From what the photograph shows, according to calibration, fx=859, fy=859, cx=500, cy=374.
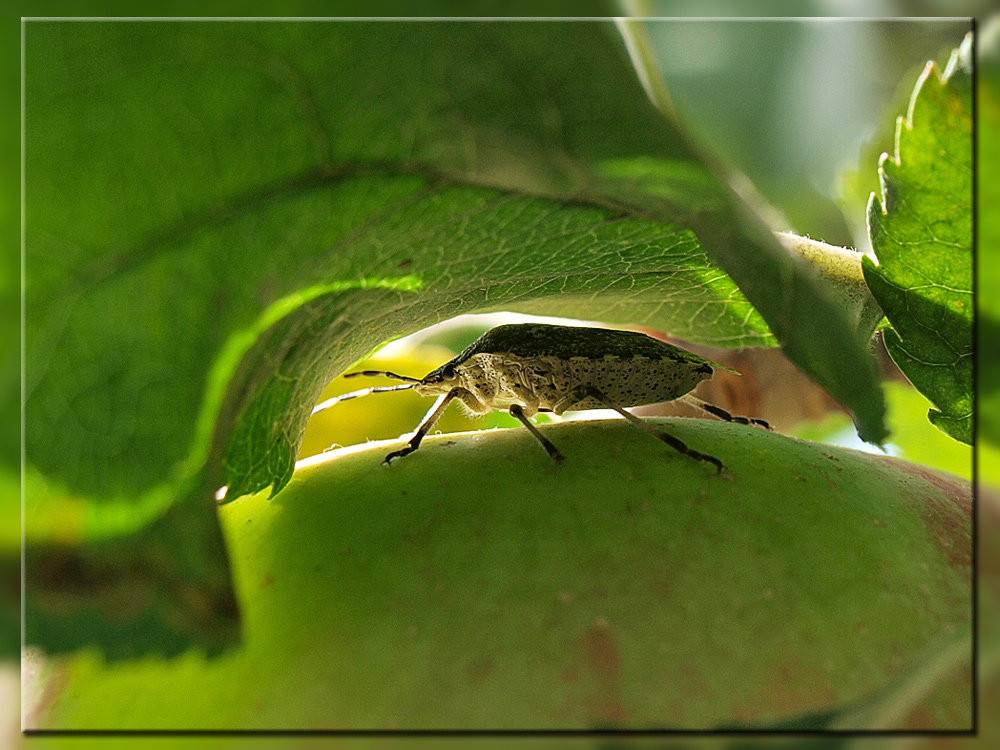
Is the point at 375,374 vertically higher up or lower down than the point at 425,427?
lower down

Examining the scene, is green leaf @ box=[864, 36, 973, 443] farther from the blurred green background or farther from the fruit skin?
the fruit skin

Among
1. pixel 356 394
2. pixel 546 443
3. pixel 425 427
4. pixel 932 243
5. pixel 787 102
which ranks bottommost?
pixel 356 394

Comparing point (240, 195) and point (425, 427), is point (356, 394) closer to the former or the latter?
point (425, 427)

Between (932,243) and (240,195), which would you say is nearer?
(240,195)

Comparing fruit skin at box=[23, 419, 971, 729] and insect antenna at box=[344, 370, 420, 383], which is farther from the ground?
fruit skin at box=[23, 419, 971, 729]

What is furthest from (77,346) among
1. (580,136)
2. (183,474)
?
(580,136)

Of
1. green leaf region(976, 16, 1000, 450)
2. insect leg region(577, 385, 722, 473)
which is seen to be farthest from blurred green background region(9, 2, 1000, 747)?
insect leg region(577, 385, 722, 473)

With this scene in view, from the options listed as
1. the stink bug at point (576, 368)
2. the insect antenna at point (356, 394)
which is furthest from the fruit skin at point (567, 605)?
the insect antenna at point (356, 394)

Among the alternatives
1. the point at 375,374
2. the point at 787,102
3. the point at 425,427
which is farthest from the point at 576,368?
the point at 375,374
